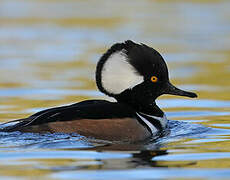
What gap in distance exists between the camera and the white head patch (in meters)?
8.53

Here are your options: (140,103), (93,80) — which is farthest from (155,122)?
(93,80)

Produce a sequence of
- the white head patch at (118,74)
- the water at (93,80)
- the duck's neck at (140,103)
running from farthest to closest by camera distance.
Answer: the duck's neck at (140,103) < the white head patch at (118,74) < the water at (93,80)

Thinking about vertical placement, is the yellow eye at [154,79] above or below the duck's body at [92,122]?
above

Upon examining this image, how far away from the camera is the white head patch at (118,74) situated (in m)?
8.53

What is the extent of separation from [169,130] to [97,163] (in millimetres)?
2388

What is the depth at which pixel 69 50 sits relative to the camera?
57.0 feet

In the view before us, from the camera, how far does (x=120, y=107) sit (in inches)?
329

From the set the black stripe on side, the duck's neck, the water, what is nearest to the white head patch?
the duck's neck

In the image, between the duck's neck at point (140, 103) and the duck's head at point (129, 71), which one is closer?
the duck's head at point (129, 71)

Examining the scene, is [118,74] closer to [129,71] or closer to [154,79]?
[129,71]

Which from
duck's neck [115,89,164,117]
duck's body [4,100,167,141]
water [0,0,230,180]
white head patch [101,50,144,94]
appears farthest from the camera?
duck's neck [115,89,164,117]

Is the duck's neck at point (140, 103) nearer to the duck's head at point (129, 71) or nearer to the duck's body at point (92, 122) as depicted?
the duck's head at point (129, 71)

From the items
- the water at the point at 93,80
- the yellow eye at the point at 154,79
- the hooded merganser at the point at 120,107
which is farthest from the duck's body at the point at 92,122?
the yellow eye at the point at 154,79

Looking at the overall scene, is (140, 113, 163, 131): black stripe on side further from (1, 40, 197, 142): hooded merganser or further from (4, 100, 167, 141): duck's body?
(4, 100, 167, 141): duck's body
